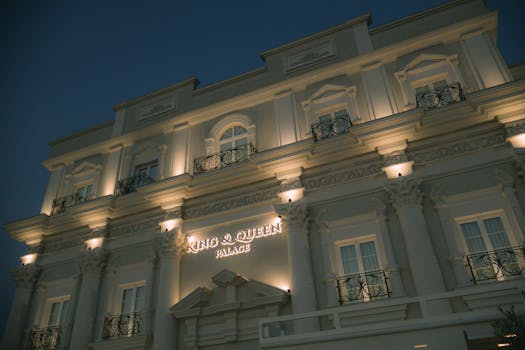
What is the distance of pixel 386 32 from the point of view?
15.2 m

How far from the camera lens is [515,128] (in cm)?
1130

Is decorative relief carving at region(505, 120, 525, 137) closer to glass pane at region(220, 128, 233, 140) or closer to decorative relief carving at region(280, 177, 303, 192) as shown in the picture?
decorative relief carving at region(280, 177, 303, 192)

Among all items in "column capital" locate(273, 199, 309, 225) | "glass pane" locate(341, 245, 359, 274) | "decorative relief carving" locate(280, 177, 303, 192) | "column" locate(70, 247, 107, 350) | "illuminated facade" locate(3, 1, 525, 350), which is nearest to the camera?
"illuminated facade" locate(3, 1, 525, 350)

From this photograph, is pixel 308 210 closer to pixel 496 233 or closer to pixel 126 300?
pixel 496 233

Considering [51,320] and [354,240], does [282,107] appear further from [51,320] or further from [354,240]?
[51,320]

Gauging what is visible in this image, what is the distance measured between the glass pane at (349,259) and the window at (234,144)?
5.17 meters

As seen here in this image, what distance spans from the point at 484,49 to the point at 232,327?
1228 cm

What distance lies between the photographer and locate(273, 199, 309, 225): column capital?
1248cm

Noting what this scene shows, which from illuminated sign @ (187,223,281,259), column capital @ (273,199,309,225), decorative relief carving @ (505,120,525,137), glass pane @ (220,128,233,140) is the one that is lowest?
illuminated sign @ (187,223,281,259)

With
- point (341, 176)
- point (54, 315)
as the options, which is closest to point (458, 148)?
point (341, 176)

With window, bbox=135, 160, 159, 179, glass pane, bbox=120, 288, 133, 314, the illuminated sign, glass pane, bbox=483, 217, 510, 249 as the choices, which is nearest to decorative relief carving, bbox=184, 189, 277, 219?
the illuminated sign

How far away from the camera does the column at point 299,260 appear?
36.2 feet

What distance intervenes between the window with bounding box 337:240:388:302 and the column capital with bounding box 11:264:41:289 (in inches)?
491

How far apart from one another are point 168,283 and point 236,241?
2695mm
